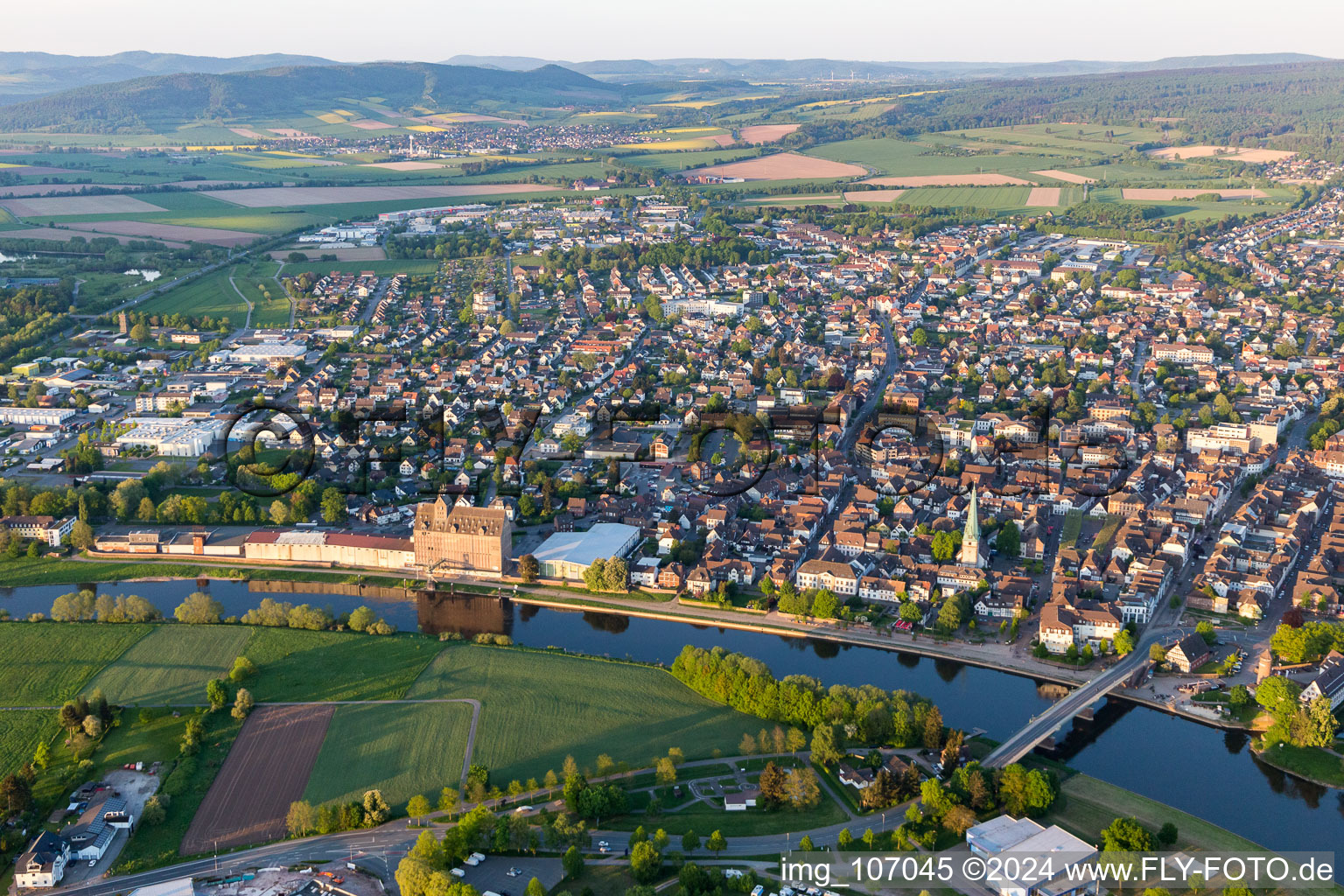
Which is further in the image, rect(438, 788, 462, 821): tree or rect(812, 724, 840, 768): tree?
rect(812, 724, 840, 768): tree

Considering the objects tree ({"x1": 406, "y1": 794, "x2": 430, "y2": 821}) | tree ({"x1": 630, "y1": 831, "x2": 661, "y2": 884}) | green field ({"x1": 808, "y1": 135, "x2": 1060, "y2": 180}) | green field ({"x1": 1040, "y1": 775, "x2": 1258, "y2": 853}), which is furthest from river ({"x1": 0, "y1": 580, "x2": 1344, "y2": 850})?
green field ({"x1": 808, "y1": 135, "x2": 1060, "y2": 180})

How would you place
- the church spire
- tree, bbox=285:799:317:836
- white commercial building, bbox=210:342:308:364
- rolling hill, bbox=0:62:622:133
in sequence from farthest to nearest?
rolling hill, bbox=0:62:622:133, white commercial building, bbox=210:342:308:364, the church spire, tree, bbox=285:799:317:836

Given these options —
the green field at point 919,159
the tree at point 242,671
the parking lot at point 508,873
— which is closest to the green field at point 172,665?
the tree at point 242,671

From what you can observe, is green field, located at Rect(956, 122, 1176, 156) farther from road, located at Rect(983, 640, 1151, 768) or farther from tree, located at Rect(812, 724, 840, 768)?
tree, located at Rect(812, 724, 840, 768)

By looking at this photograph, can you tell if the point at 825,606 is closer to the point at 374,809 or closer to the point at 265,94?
the point at 374,809

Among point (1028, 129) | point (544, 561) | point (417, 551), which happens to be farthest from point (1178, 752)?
point (1028, 129)

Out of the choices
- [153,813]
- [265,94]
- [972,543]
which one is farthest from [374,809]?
[265,94]

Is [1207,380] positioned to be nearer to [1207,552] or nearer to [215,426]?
[1207,552]
